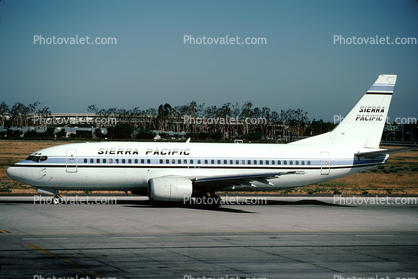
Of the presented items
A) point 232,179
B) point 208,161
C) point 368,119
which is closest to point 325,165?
point 368,119

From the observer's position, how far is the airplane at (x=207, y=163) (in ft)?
90.4

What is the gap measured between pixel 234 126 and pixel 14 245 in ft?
592

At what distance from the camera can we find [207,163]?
95.6ft

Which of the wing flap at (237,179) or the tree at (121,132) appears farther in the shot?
the tree at (121,132)

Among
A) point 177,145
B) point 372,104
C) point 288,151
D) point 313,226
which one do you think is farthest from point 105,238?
point 372,104

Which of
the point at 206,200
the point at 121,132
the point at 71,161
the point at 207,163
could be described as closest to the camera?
the point at 71,161

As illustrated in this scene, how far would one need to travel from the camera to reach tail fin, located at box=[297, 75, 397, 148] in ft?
106

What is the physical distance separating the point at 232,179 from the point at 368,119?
1275 centimetres

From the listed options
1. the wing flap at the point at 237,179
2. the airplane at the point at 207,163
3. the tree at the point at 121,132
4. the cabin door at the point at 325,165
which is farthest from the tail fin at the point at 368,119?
the tree at the point at 121,132

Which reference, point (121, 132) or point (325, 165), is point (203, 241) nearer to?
point (325, 165)

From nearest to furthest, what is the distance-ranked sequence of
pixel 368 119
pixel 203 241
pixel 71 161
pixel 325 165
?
pixel 203 241
pixel 71 161
pixel 325 165
pixel 368 119

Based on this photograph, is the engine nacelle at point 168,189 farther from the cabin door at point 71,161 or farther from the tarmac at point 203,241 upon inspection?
the cabin door at point 71,161

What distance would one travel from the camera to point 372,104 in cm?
3269

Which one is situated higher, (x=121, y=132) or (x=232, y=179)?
(x=121, y=132)
